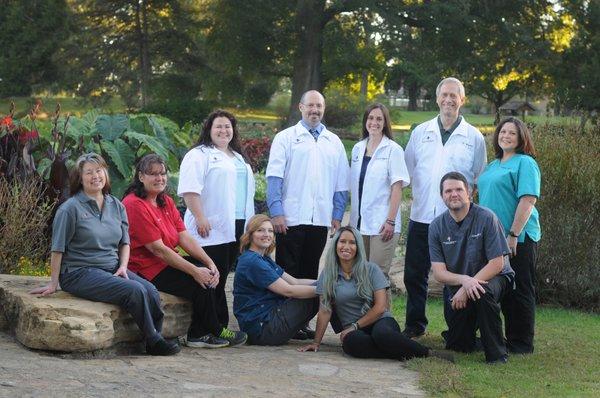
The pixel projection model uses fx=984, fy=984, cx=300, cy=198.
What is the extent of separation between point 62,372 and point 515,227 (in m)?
3.25

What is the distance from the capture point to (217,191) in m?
7.04

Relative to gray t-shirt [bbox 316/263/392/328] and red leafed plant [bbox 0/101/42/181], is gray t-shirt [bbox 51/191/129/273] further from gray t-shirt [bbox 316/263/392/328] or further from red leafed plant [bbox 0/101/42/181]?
red leafed plant [bbox 0/101/42/181]

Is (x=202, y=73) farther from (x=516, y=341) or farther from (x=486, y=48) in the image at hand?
(x=516, y=341)

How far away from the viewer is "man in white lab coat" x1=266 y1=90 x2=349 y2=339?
739 cm

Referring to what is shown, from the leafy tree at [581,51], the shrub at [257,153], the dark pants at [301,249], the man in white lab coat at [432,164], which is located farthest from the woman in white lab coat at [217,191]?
the leafy tree at [581,51]

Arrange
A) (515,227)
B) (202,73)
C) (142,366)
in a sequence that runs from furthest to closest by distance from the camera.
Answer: (202,73) → (515,227) → (142,366)

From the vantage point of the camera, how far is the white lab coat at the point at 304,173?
7387 mm

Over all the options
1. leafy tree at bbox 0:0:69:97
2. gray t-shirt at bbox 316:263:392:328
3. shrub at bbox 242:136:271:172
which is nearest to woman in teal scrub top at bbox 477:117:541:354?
gray t-shirt at bbox 316:263:392:328

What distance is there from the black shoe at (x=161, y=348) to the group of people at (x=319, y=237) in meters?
0.01

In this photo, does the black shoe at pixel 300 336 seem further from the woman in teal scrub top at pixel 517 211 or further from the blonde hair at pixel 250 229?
the woman in teal scrub top at pixel 517 211

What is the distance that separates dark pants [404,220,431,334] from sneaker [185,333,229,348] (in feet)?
5.05

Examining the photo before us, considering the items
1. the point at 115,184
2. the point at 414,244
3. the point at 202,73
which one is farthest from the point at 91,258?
the point at 202,73

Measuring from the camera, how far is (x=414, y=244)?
7.49 m

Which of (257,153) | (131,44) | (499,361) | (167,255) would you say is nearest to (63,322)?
(167,255)
